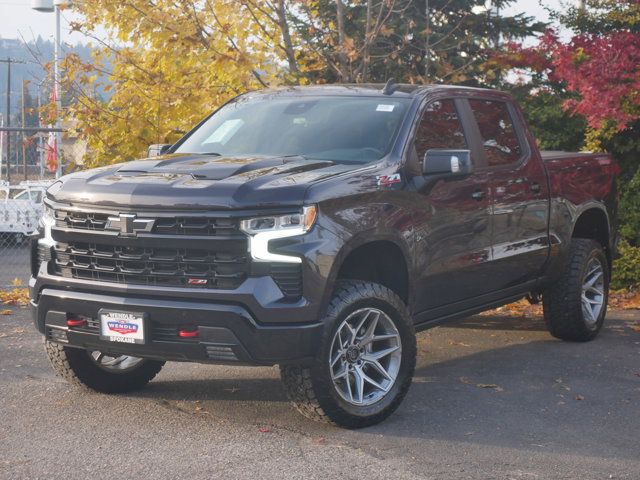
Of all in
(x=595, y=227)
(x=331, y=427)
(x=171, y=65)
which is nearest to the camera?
(x=331, y=427)

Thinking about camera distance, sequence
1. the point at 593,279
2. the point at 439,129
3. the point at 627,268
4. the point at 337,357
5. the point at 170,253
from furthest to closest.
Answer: the point at 627,268 < the point at 593,279 < the point at 439,129 < the point at 337,357 < the point at 170,253

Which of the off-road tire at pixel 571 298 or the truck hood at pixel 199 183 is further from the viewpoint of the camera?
the off-road tire at pixel 571 298

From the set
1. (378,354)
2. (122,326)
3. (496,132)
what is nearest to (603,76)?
(496,132)

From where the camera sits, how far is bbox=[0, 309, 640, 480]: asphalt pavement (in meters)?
5.07

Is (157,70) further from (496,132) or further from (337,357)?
(337,357)

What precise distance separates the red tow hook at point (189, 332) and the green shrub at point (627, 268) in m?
8.07

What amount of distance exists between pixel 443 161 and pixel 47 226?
239 centimetres

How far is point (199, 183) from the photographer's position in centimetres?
554

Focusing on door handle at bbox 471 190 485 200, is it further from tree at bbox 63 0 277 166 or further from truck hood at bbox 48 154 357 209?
tree at bbox 63 0 277 166

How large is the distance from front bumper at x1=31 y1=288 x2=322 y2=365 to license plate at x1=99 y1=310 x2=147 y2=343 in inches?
1.2

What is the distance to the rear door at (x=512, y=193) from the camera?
284 inches

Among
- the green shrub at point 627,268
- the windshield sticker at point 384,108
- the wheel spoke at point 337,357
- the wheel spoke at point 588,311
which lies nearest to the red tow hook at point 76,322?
the wheel spoke at point 337,357

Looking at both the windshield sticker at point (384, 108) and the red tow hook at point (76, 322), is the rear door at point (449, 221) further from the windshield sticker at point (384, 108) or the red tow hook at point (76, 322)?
the red tow hook at point (76, 322)

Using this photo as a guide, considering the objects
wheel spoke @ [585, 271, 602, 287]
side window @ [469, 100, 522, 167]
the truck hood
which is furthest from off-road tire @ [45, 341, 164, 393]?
wheel spoke @ [585, 271, 602, 287]
